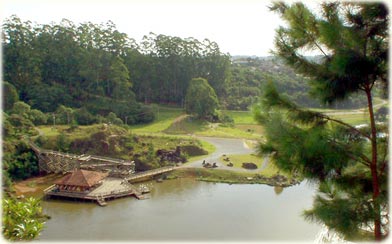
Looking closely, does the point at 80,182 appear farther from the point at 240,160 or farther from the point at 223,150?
the point at 223,150

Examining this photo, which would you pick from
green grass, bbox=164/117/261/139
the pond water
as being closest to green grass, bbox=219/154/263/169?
the pond water

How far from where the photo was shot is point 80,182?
44.7 ft

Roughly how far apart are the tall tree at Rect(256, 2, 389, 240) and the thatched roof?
1080 cm

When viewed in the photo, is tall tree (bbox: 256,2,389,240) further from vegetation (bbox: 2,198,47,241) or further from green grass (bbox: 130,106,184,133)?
green grass (bbox: 130,106,184,133)

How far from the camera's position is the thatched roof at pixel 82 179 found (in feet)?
44.6

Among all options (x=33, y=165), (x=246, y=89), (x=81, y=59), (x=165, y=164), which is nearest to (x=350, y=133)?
(x=165, y=164)

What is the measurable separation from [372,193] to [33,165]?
14713mm

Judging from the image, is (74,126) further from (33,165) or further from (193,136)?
(193,136)

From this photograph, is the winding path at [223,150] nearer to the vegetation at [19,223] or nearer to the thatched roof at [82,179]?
the thatched roof at [82,179]

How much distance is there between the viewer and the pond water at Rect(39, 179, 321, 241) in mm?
10242

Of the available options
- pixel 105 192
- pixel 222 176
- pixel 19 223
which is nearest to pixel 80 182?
pixel 105 192

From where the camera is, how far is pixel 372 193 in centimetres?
355

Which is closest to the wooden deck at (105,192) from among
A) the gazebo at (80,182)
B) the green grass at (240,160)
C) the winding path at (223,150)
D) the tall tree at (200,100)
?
the gazebo at (80,182)

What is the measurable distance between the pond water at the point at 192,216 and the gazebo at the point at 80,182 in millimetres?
540
